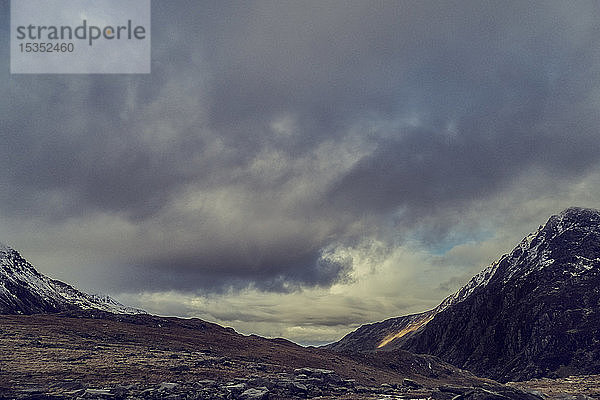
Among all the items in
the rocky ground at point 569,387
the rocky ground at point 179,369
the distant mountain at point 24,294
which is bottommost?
the rocky ground at point 569,387

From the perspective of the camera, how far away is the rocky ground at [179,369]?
213ft

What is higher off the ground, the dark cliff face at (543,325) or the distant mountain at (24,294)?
the distant mountain at (24,294)

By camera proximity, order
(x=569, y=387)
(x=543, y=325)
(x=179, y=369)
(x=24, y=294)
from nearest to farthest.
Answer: (x=179, y=369)
(x=569, y=387)
(x=543, y=325)
(x=24, y=294)

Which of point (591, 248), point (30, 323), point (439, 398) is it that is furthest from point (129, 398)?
point (591, 248)

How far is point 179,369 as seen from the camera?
258 feet

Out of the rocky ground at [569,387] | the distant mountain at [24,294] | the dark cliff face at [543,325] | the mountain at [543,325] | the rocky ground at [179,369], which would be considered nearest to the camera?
the rocky ground at [179,369]

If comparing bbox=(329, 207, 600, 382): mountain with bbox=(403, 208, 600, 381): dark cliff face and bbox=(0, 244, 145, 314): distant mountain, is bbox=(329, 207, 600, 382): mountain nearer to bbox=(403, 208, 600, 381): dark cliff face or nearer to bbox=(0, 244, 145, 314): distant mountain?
bbox=(403, 208, 600, 381): dark cliff face

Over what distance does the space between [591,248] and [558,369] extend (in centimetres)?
7820

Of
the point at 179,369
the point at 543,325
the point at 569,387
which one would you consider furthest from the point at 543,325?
the point at 179,369

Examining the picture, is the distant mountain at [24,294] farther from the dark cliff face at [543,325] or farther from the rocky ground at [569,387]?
the dark cliff face at [543,325]

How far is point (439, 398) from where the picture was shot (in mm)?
69312

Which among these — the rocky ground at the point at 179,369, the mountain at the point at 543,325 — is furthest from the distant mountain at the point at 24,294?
the mountain at the point at 543,325

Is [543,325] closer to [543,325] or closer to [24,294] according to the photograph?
[543,325]

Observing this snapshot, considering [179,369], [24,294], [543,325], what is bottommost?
[543,325]
